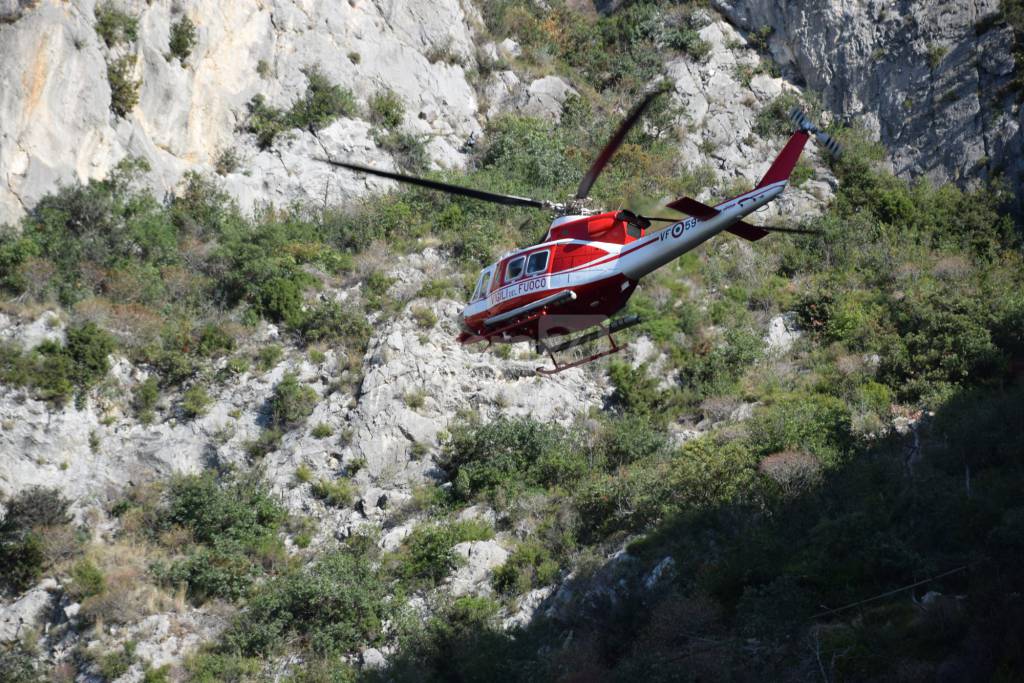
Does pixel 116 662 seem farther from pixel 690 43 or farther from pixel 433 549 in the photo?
pixel 690 43

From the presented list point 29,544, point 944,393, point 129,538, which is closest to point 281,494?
point 129,538

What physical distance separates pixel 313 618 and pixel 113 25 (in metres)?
17.4

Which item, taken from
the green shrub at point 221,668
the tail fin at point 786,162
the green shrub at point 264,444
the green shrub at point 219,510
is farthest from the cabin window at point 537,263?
the green shrub at point 264,444

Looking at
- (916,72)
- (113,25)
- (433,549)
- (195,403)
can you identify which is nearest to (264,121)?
(113,25)

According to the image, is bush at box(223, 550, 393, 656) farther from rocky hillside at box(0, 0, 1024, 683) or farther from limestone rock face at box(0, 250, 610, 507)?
limestone rock face at box(0, 250, 610, 507)

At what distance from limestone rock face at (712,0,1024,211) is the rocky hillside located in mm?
104

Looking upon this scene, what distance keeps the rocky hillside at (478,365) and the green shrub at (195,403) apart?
57 mm

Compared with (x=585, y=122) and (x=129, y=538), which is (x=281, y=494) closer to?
(x=129, y=538)

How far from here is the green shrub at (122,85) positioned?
27.1 m

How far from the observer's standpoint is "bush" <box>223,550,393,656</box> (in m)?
18.8

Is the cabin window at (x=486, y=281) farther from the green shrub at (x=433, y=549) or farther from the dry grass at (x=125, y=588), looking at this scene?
the dry grass at (x=125, y=588)

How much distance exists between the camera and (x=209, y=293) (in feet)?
83.7

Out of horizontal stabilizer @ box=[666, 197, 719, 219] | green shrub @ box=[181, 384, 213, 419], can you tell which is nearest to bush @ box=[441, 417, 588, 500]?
green shrub @ box=[181, 384, 213, 419]

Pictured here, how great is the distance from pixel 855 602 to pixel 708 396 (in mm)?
8395
